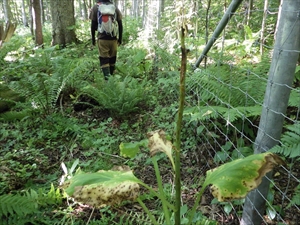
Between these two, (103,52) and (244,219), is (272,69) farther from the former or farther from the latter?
(103,52)

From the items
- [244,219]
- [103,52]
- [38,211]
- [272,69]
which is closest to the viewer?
[272,69]

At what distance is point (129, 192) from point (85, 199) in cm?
22

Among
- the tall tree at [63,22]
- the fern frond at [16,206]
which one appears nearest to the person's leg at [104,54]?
the tall tree at [63,22]

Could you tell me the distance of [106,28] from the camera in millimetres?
5270

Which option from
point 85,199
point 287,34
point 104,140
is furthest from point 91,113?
point 287,34

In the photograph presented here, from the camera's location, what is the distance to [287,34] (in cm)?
138

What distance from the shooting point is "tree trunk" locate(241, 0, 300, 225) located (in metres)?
1.36

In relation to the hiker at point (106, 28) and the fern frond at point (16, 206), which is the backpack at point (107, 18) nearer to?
the hiker at point (106, 28)

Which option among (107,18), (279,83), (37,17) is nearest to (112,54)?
(107,18)

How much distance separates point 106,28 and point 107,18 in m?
0.20

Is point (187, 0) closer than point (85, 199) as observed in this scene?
No

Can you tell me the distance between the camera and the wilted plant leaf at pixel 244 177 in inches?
45.3

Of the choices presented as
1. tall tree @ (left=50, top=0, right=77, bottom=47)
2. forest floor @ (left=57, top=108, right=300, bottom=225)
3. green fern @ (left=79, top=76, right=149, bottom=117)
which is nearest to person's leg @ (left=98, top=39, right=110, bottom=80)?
green fern @ (left=79, top=76, right=149, bottom=117)

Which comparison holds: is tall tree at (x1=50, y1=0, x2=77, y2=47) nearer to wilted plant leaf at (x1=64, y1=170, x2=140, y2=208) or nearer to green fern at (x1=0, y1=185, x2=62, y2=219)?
green fern at (x1=0, y1=185, x2=62, y2=219)
